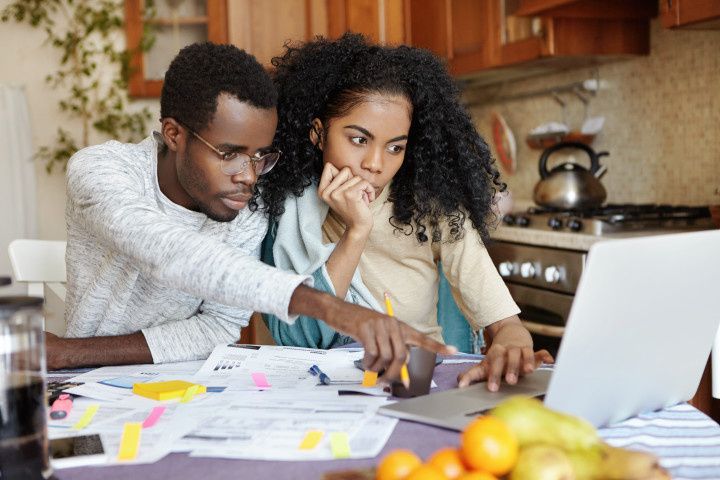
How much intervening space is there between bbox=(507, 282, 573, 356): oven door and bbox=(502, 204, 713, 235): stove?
21cm

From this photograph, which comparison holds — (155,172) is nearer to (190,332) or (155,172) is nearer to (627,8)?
(190,332)

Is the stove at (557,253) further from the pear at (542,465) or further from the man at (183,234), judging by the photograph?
the pear at (542,465)

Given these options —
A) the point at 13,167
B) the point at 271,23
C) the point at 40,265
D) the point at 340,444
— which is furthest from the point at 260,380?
the point at 13,167

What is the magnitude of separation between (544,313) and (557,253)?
0.22 m

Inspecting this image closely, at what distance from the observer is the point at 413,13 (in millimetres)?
3758

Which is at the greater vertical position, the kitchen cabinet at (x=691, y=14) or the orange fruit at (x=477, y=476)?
the kitchen cabinet at (x=691, y=14)

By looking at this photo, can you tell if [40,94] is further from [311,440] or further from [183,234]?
[311,440]

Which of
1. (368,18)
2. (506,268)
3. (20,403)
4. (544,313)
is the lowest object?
(544,313)

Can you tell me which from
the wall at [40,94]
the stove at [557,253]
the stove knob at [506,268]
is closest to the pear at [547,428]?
the stove at [557,253]

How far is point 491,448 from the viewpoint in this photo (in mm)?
722

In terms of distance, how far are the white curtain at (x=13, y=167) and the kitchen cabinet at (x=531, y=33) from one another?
1950 mm

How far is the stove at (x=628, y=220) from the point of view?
2.37m

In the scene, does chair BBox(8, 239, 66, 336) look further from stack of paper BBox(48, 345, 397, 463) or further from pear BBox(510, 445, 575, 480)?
pear BBox(510, 445, 575, 480)

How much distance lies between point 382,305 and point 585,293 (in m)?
0.96
